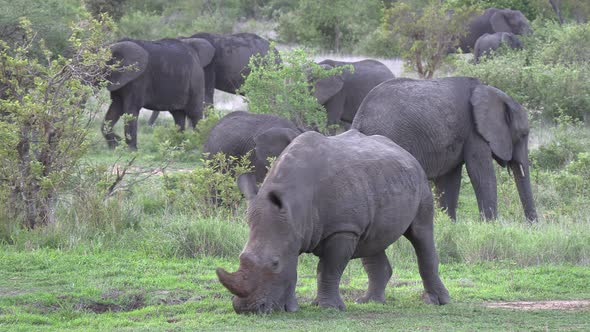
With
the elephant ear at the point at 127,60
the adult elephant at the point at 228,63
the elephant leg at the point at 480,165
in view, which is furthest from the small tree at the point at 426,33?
the elephant leg at the point at 480,165

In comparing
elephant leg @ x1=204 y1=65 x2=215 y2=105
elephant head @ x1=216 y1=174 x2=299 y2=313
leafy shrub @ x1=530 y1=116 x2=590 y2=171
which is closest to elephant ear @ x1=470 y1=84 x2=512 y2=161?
leafy shrub @ x1=530 y1=116 x2=590 y2=171

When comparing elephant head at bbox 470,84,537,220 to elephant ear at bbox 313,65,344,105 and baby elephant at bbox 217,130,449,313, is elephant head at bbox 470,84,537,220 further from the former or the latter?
elephant ear at bbox 313,65,344,105

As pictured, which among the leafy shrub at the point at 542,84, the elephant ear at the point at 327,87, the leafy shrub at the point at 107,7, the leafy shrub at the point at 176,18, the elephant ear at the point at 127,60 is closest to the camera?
the elephant ear at the point at 127,60

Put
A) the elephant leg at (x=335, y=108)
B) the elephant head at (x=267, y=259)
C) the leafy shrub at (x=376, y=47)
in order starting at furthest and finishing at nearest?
the leafy shrub at (x=376, y=47) < the elephant leg at (x=335, y=108) < the elephant head at (x=267, y=259)

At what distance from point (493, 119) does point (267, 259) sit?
290 inches

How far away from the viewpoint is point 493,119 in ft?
50.9

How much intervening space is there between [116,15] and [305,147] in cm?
3106

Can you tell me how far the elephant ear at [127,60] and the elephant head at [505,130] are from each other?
28.2 feet

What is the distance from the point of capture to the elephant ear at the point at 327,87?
23109 millimetres

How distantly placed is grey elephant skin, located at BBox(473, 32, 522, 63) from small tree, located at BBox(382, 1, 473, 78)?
0.90m

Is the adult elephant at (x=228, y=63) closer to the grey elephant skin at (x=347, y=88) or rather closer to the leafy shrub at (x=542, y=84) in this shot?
the grey elephant skin at (x=347, y=88)

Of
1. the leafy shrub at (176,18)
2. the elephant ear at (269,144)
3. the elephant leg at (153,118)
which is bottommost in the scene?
the leafy shrub at (176,18)

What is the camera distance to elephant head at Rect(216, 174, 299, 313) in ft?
29.0

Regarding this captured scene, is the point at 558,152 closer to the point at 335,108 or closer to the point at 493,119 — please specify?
the point at 493,119
